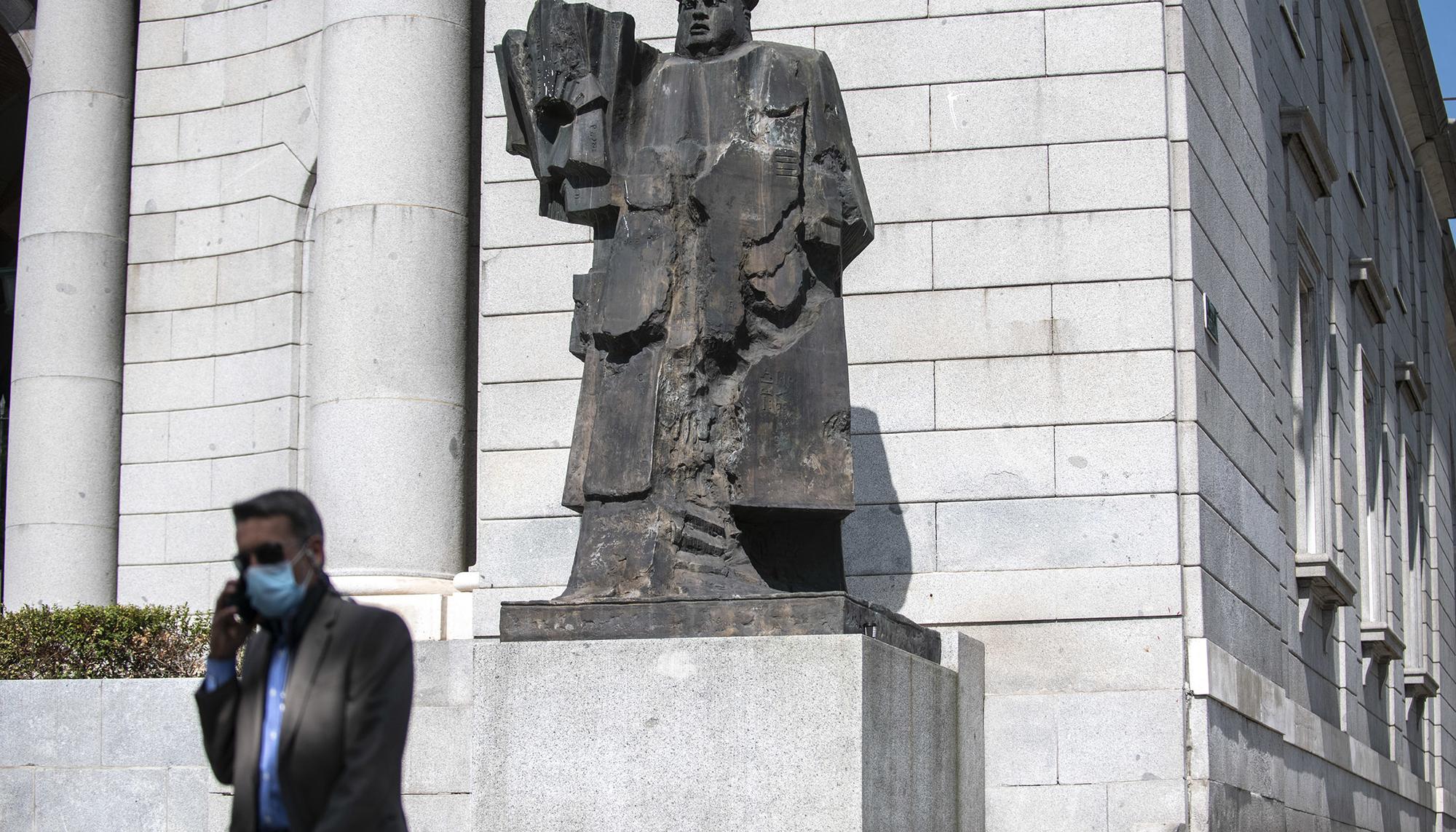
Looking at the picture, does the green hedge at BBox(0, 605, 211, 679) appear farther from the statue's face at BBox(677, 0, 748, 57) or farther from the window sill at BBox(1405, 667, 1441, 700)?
the window sill at BBox(1405, 667, 1441, 700)

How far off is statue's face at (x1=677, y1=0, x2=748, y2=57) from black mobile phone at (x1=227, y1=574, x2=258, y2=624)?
4734 millimetres

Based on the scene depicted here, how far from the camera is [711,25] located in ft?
29.5

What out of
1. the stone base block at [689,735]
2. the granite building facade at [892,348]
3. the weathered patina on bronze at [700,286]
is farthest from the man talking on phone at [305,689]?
the granite building facade at [892,348]

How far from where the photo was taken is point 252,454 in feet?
54.3

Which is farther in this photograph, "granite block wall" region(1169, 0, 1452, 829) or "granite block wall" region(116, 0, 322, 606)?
"granite block wall" region(116, 0, 322, 606)

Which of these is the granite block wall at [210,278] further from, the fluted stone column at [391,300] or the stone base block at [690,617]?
the stone base block at [690,617]

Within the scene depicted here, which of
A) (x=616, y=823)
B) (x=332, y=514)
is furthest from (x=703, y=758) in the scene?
(x=332, y=514)

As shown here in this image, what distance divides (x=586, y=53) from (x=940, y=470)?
413 cm

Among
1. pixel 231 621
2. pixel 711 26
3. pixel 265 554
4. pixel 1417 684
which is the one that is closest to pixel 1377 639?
pixel 1417 684

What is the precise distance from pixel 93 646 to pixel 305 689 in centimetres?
841

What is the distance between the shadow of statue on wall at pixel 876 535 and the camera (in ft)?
38.9

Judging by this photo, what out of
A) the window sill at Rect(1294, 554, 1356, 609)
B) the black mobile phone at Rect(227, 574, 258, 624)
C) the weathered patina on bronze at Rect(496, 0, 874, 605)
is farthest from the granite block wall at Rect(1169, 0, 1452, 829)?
the black mobile phone at Rect(227, 574, 258, 624)

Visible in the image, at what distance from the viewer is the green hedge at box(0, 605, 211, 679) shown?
12477 millimetres

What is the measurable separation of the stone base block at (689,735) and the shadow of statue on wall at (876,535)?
3.66 meters
